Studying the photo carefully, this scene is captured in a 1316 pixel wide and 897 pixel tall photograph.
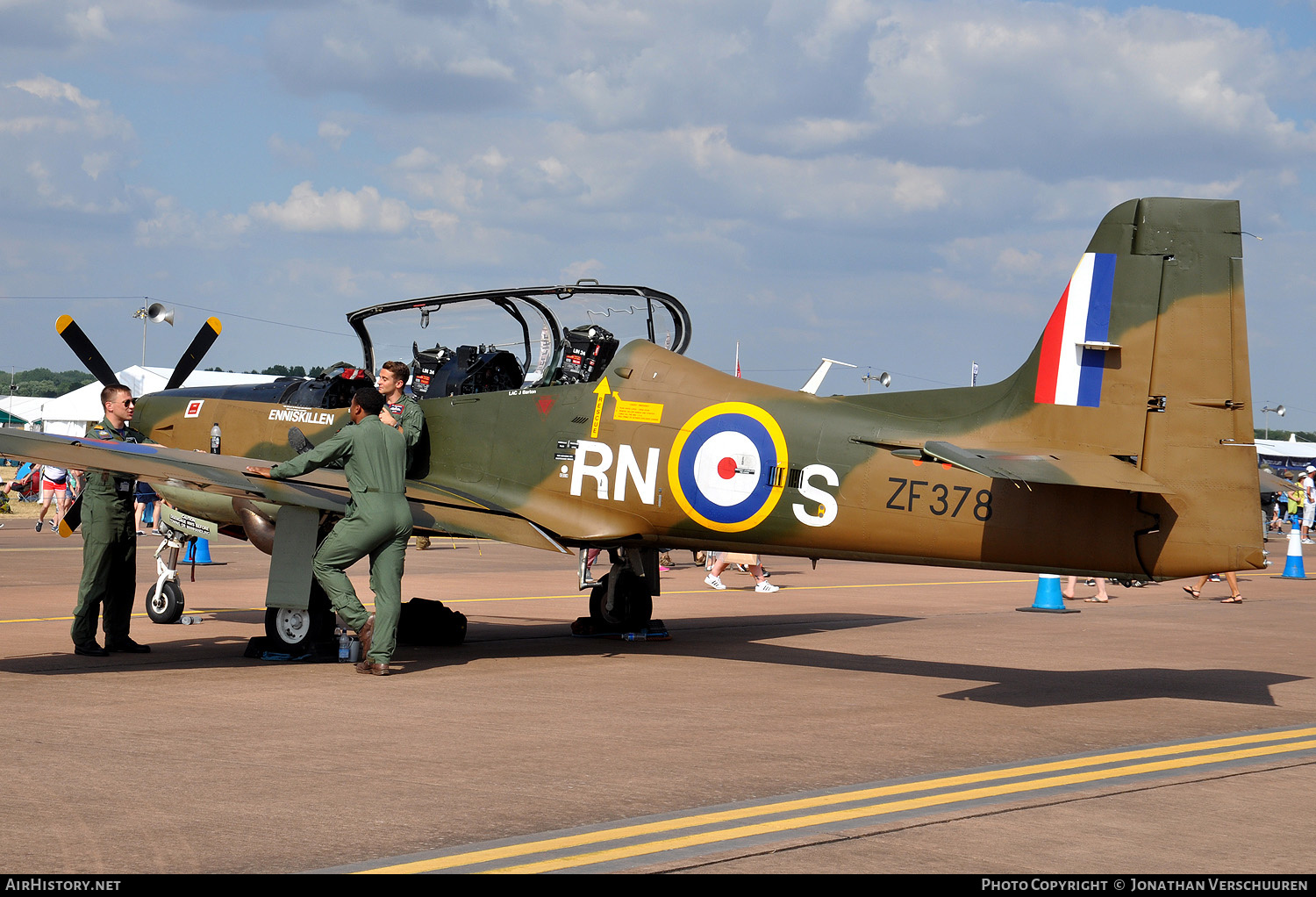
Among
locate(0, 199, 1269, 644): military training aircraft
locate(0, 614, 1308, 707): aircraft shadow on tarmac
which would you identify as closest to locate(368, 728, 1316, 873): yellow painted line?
locate(0, 199, 1269, 644): military training aircraft

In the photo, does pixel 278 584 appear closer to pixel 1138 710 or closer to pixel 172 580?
pixel 172 580

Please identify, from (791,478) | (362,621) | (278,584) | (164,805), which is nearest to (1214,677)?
(791,478)

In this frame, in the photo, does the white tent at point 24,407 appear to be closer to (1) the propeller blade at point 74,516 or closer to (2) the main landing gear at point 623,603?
(1) the propeller blade at point 74,516

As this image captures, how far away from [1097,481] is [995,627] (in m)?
7.26

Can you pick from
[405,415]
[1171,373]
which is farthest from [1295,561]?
[405,415]

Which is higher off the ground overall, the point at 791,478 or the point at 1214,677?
the point at 791,478

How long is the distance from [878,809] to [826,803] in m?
0.27

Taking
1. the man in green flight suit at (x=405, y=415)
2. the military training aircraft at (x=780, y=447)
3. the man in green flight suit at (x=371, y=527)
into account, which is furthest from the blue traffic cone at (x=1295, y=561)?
the man in green flight suit at (x=371, y=527)

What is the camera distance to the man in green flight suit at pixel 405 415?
12.1 meters

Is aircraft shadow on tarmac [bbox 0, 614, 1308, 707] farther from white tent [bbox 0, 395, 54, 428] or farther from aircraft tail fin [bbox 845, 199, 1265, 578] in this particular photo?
white tent [bbox 0, 395, 54, 428]

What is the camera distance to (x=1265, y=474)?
19.5 meters

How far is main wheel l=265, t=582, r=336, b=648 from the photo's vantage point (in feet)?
38.2

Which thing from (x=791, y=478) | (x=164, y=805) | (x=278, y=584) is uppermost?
(x=791, y=478)
